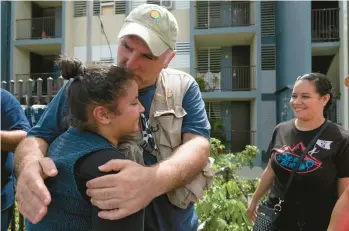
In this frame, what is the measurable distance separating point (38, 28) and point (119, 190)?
20702 millimetres

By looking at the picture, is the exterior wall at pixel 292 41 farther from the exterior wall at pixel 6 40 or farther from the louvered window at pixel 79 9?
the exterior wall at pixel 6 40

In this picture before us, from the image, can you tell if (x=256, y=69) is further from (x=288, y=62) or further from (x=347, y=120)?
(x=347, y=120)

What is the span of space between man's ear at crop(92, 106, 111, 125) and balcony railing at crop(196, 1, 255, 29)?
54.1 ft

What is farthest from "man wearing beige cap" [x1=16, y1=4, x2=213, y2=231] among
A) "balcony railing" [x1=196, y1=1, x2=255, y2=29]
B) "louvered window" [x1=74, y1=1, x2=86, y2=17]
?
"louvered window" [x1=74, y1=1, x2=86, y2=17]

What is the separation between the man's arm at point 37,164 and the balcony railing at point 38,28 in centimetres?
1889

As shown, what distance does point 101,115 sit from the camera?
52.0 inches

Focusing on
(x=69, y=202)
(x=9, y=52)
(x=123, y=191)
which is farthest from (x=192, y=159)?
(x=9, y=52)

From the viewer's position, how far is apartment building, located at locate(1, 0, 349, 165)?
1562 centimetres

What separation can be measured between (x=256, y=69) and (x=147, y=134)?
1558cm

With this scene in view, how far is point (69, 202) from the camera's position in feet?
4.09

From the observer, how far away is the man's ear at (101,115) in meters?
1.31

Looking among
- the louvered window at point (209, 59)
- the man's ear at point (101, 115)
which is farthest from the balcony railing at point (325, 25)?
the man's ear at point (101, 115)

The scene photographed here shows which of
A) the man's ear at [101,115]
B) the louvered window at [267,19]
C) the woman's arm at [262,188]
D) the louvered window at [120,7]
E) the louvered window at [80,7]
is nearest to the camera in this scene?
the man's ear at [101,115]

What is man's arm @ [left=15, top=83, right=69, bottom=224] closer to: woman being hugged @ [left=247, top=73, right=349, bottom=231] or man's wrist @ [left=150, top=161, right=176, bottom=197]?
man's wrist @ [left=150, top=161, right=176, bottom=197]
